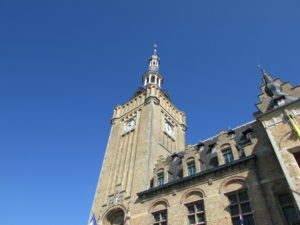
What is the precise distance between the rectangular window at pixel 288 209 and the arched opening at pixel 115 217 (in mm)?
13902

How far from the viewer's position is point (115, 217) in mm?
23828

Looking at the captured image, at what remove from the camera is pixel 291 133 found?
1521 centimetres

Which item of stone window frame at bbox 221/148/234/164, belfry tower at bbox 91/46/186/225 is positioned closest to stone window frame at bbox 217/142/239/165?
stone window frame at bbox 221/148/234/164

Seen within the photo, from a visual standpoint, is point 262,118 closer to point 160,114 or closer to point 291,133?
point 291,133

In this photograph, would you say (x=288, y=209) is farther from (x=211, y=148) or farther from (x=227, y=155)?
(x=211, y=148)

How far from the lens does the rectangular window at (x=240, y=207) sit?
52.4 feet

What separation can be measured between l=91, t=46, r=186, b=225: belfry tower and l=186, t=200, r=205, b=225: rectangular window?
4.07m

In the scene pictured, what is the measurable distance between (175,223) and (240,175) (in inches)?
239

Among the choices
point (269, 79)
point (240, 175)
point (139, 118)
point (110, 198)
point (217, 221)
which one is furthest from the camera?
point (139, 118)

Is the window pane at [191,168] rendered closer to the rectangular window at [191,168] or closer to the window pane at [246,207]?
the rectangular window at [191,168]

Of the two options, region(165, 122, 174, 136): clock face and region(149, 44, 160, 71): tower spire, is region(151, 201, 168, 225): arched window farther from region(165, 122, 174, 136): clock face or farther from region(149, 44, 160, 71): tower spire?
region(149, 44, 160, 71): tower spire

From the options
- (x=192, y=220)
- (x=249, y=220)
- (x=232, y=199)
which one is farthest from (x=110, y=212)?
(x=249, y=220)

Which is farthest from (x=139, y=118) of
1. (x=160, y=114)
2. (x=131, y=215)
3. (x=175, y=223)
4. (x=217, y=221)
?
(x=217, y=221)

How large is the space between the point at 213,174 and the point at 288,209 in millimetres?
5548
